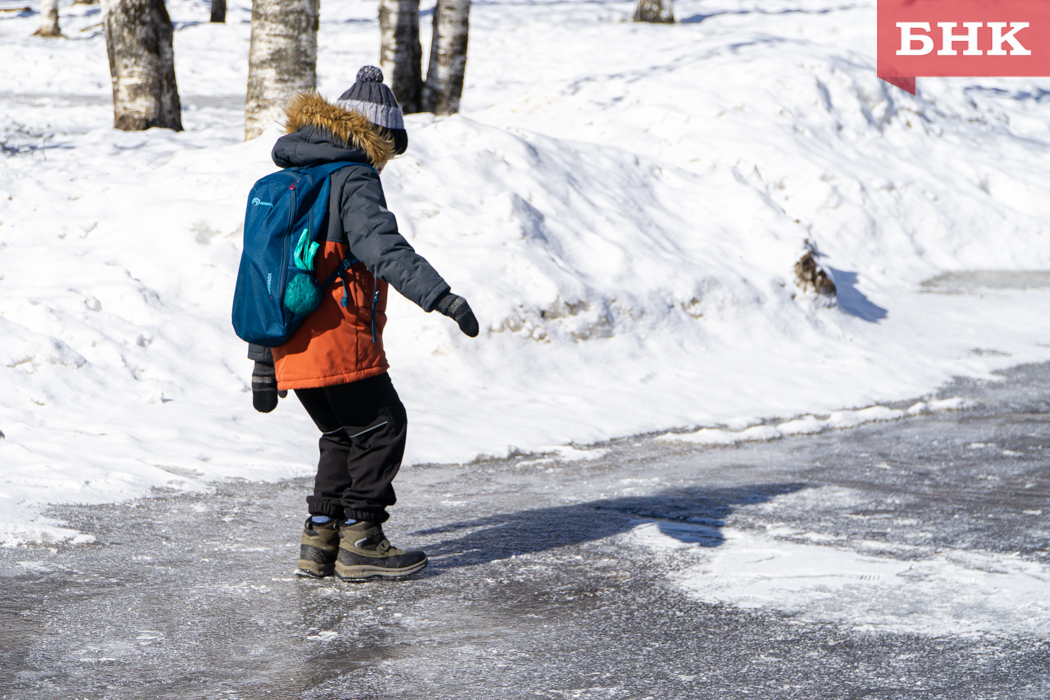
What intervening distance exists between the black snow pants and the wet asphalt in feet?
0.97

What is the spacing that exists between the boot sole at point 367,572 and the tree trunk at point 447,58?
9970 millimetres

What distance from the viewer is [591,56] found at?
2495cm

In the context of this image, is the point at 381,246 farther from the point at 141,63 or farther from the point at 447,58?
the point at 447,58

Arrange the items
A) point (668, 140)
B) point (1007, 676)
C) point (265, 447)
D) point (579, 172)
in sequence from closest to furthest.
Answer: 1. point (1007, 676)
2. point (265, 447)
3. point (579, 172)
4. point (668, 140)

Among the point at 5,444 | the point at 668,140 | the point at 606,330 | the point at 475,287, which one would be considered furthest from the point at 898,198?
the point at 5,444

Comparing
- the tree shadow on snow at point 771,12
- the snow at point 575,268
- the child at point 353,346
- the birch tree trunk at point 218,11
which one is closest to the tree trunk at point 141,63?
the snow at point 575,268

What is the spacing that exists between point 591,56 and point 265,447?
20634 mm

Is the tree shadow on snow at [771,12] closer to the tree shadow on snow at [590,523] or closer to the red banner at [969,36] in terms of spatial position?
the red banner at [969,36]

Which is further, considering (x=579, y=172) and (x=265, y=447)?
(x=579, y=172)

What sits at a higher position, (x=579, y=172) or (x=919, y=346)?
(x=579, y=172)

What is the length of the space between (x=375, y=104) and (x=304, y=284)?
0.73 meters

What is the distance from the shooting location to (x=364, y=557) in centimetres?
409

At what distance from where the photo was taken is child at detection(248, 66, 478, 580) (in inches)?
149

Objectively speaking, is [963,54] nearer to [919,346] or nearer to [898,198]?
[898,198]
